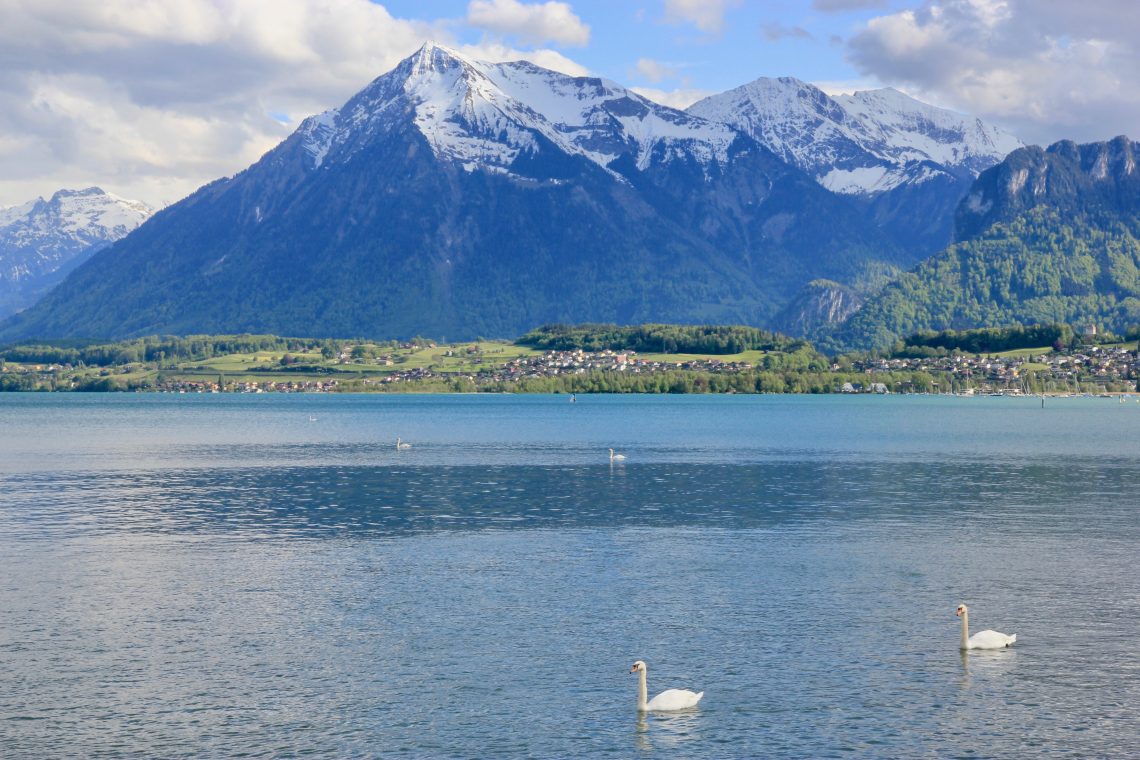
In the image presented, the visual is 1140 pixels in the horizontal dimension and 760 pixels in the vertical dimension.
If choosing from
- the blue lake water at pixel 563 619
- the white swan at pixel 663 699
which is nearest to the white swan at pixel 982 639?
the blue lake water at pixel 563 619

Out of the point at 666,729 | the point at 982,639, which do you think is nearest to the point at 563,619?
the point at 666,729

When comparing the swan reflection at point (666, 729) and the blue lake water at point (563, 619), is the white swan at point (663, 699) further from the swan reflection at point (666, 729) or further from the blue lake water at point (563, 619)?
the blue lake water at point (563, 619)

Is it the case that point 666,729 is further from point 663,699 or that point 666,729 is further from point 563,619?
point 563,619

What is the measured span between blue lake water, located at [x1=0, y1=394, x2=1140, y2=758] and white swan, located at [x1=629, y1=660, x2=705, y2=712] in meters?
0.56

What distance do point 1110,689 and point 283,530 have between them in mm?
55691

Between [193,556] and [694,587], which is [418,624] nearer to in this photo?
[694,587]

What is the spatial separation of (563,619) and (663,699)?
44.2 feet

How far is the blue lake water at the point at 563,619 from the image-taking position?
41875mm

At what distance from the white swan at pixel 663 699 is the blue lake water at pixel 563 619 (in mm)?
558

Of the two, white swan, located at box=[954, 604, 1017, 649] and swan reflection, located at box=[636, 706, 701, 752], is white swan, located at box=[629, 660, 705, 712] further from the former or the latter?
white swan, located at box=[954, 604, 1017, 649]

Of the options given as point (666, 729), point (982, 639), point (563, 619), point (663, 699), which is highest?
point (563, 619)

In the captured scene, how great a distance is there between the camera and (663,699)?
43.7 metres

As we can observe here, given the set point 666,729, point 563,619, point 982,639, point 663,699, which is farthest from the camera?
point 563,619

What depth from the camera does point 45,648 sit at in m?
51.5
